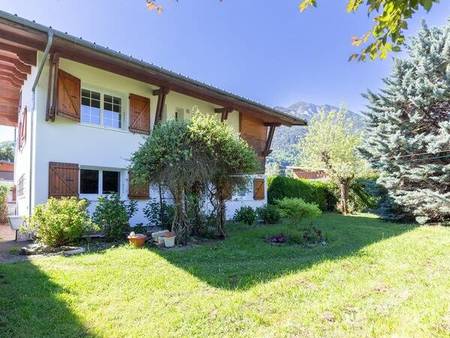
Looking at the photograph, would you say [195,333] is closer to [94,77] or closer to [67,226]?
[67,226]

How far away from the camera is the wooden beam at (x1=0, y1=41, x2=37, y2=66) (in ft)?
33.6

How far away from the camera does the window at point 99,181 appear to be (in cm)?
1138

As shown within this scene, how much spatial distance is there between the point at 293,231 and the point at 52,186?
7.08 meters

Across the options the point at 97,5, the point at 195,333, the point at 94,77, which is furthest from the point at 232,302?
the point at 94,77

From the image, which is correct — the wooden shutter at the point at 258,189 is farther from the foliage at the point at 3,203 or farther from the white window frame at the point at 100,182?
the foliage at the point at 3,203

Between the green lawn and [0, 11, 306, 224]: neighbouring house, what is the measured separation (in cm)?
369

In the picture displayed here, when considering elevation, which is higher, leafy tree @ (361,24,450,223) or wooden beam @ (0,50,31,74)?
wooden beam @ (0,50,31,74)

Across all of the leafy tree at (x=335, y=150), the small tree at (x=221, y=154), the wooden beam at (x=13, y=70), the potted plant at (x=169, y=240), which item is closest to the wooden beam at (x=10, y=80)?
the wooden beam at (x=13, y=70)

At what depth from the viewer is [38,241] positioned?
29.9ft

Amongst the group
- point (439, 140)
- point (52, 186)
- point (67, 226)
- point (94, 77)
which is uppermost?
point (94, 77)

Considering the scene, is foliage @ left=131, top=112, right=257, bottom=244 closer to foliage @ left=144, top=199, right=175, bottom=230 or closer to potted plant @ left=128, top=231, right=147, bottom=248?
potted plant @ left=128, top=231, right=147, bottom=248

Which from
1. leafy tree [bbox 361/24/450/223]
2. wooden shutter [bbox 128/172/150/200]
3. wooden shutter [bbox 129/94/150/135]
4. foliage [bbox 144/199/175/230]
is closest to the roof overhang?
wooden shutter [bbox 129/94/150/135]

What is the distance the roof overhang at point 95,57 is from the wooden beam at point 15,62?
525mm

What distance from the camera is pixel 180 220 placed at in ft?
30.3
